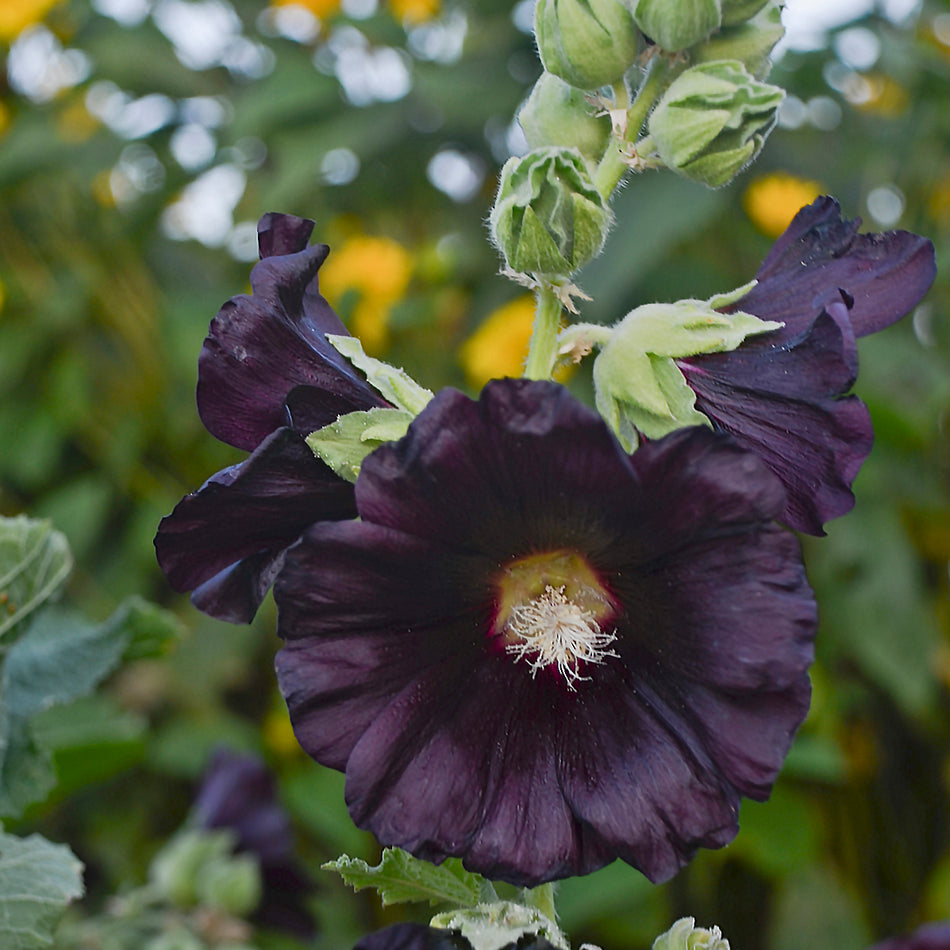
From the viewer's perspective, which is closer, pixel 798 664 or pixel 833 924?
pixel 798 664

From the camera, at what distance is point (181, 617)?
1.71 metres

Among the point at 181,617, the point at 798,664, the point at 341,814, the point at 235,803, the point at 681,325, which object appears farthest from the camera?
the point at 181,617

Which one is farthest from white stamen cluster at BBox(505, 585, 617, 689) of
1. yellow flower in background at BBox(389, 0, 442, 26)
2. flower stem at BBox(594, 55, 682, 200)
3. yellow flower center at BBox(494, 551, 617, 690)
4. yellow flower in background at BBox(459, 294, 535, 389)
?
yellow flower in background at BBox(389, 0, 442, 26)

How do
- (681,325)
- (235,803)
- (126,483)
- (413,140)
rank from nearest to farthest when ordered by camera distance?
(681,325) → (235,803) → (126,483) → (413,140)

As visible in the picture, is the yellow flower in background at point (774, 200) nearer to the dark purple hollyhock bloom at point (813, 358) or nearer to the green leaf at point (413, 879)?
the dark purple hollyhock bloom at point (813, 358)

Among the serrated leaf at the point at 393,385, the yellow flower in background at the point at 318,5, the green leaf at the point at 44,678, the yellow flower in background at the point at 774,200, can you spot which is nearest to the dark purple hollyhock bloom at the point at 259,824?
the green leaf at the point at 44,678

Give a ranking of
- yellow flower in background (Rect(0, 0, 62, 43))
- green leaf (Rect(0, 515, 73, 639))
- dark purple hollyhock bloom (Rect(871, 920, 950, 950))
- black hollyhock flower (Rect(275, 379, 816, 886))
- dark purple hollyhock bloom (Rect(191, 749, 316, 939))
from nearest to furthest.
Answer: black hollyhock flower (Rect(275, 379, 816, 886)) → green leaf (Rect(0, 515, 73, 639)) → dark purple hollyhock bloom (Rect(871, 920, 950, 950)) → dark purple hollyhock bloom (Rect(191, 749, 316, 939)) → yellow flower in background (Rect(0, 0, 62, 43))

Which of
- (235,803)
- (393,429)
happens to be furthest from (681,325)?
(235,803)

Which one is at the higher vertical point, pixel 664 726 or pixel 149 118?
pixel 664 726

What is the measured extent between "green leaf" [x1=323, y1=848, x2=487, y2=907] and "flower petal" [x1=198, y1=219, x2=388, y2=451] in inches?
7.7

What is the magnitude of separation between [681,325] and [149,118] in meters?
1.78

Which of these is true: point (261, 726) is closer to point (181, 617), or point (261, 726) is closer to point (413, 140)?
point (181, 617)

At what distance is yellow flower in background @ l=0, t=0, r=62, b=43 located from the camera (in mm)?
1926

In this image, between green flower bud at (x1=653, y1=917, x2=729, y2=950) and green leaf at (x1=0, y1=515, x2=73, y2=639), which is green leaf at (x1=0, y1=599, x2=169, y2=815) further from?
green flower bud at (x1=653, y1=917, x2=729, y2=950)
